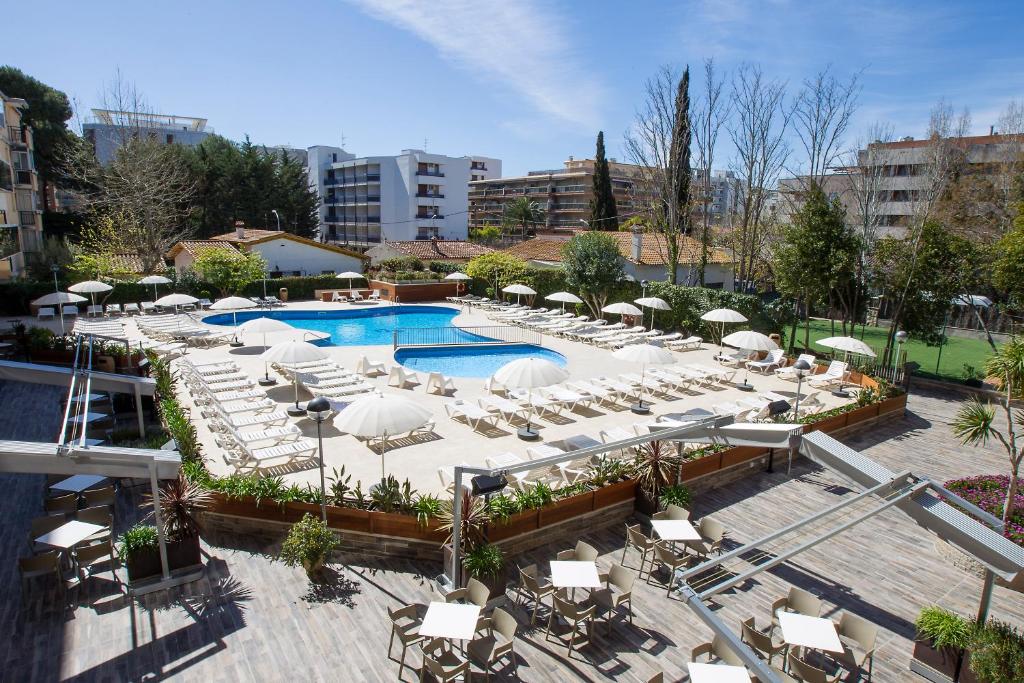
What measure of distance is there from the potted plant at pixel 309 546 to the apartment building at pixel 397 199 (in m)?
56.2

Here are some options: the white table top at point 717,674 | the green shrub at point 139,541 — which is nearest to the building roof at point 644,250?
the green shrub at point 139,541

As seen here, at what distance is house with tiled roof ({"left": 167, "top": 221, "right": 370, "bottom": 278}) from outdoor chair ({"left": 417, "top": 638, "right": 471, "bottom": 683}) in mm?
33600

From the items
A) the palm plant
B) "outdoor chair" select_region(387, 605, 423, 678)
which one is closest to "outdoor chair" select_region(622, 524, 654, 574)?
"outdoor chair" select_region(387, 605, 423, 678)

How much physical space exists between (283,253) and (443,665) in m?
35.9

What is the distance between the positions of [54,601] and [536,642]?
6.29m

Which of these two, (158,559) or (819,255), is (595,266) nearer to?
(819,255)

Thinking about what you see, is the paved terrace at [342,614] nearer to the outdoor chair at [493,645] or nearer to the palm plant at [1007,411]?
the outdoor chair at [493,645]

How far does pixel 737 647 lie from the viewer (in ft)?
13.1

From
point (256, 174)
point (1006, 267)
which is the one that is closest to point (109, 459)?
point (1006, 267)

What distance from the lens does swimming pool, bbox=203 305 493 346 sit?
2602 cm

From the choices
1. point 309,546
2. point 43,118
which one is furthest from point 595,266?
point 43,118

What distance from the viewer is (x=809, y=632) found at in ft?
21.0

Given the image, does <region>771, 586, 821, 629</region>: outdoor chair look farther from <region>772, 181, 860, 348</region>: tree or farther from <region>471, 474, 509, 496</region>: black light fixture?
<region>772, 181, 860, 348</region>: tree

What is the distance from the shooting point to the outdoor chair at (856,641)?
6.45m
